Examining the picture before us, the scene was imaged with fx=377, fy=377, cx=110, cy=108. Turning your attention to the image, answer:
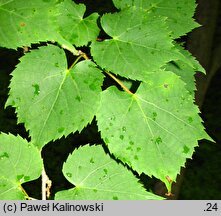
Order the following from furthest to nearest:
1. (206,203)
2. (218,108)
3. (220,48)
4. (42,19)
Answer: (218,108) < (220,48) < (206,203) < (42,19)

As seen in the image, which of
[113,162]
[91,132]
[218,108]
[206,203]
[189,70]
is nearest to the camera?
[113,162]

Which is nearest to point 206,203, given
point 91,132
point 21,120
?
point 21,120

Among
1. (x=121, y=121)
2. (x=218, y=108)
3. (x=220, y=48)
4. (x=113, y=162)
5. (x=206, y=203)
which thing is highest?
(x=121, y=121)

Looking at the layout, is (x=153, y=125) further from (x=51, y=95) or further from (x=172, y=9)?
(x=172, y=9)

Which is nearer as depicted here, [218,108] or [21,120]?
[21,120]

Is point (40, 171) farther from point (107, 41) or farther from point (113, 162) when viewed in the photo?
point (107, 41)

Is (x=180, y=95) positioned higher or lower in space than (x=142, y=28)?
lower

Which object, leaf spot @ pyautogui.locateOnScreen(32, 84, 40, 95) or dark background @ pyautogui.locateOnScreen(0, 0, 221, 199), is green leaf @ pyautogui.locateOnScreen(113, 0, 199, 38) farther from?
dark background @ pyautogui.locateOnScreen(0, 0, 221, 199)
